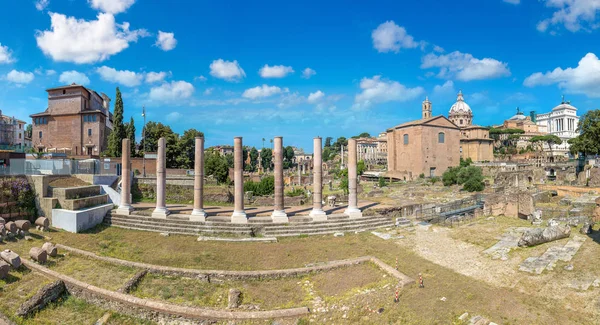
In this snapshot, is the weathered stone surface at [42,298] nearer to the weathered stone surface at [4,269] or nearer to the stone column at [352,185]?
the weathered stone surface at [4,269]

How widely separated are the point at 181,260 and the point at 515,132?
11545 centimetres

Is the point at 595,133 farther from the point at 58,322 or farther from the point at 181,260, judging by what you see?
the point at 58,322

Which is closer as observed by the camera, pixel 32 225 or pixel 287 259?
pixel 287 259

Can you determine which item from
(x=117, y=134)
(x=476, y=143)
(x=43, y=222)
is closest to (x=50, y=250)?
(x=43, y=222)

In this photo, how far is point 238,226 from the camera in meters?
18.2

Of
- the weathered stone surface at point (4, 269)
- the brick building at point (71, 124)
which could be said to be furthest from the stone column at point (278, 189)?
the brick building at point (71, 124)

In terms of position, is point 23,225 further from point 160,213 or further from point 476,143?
point 476,143

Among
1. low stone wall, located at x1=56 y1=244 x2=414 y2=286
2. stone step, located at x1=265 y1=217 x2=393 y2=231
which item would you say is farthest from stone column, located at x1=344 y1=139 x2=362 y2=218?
low stone wall, located at x1=56 y1=244 x2=414 y2=286

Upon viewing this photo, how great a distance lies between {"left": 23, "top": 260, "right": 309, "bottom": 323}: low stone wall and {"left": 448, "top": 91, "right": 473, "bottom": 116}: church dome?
10312 cm

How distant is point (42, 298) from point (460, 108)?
4274 inches

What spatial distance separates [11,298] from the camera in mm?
9820

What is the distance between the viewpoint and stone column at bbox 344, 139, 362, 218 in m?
20.5

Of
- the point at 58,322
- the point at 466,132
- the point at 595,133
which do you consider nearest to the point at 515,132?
the point at 466,132

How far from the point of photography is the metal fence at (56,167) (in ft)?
63.9
